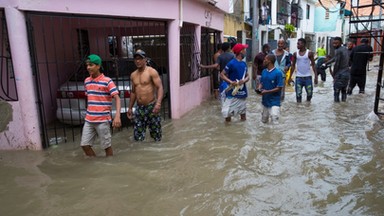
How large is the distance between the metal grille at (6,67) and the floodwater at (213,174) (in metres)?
0.98

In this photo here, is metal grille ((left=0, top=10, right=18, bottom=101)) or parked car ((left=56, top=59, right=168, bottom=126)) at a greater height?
metal grille ((left=0, top=10, right=18, bottom=101))

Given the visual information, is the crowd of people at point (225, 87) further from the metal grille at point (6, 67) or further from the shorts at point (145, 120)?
the metal grille at point (6, 67)

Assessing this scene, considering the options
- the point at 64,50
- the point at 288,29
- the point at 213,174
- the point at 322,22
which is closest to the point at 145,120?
the point at 213,174

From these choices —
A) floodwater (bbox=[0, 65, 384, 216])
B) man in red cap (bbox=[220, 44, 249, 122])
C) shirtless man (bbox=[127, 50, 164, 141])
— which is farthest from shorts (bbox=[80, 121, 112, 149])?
man in red cap (bbox=[220, 44, 249, 122])

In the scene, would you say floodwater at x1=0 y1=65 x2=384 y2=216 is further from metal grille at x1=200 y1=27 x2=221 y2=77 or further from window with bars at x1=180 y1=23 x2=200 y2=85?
metal grille at x1=200 y1=27 x2=221 y2=77

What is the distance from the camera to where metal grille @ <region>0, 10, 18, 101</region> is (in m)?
4.96

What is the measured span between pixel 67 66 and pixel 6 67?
248cm

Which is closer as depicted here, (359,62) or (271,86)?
(271,86)

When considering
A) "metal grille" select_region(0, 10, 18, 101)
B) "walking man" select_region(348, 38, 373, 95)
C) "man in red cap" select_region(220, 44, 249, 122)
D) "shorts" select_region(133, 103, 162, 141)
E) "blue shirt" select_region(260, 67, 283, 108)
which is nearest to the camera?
"metal grille" select_region(0, 10, 18, 101)

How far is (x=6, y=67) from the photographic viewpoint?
555 cm

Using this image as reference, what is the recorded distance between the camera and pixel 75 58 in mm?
8359

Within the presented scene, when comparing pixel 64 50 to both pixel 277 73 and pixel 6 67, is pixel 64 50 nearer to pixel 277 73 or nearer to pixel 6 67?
→ pixel 6 67

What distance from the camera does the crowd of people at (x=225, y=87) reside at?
4.48 m

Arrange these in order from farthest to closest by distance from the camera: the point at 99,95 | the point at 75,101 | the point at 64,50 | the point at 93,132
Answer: the point at 64,50
the point at 75,101
the point at 93,132
the point at 99,95
